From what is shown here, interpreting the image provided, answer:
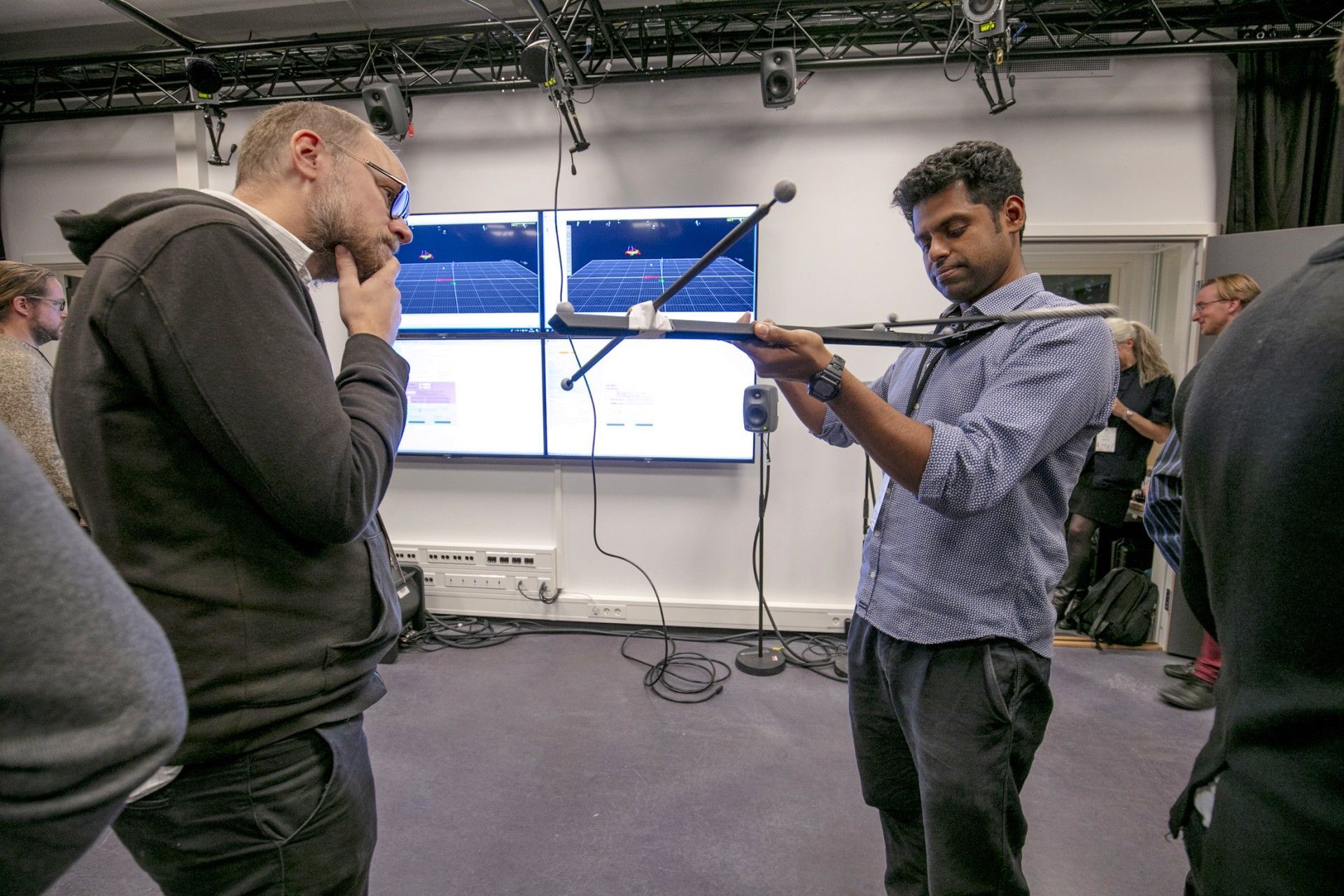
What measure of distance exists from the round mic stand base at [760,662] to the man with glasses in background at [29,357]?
2538 millimetres

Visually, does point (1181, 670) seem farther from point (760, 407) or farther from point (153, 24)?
point (153, 24)

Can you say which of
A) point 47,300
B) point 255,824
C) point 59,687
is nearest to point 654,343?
point 47,300

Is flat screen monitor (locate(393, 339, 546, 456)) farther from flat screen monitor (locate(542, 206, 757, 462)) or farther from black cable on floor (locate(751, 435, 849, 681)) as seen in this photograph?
black cable on floor (locate(751, 435, 849, 681))

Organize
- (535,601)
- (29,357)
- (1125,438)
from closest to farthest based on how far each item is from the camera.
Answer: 1. (29,357)
2. (1125,438)
3. (535,601)

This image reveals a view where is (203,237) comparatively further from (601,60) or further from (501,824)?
(601,60)

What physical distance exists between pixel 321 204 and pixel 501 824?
186 cm

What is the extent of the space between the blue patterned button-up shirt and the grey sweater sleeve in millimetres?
946

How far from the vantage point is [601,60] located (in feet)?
10.4

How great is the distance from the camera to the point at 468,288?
3271 mm

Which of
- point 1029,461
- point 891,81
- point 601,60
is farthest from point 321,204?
point 891,81

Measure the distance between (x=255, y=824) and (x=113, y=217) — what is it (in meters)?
0.75

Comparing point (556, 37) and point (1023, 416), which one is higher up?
point (556, 37)

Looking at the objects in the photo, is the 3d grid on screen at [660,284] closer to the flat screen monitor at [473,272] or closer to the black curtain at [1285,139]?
the flat screen monitor at [473,272]

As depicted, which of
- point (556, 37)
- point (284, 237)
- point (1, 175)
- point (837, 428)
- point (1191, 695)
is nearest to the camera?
point (284, 237)
